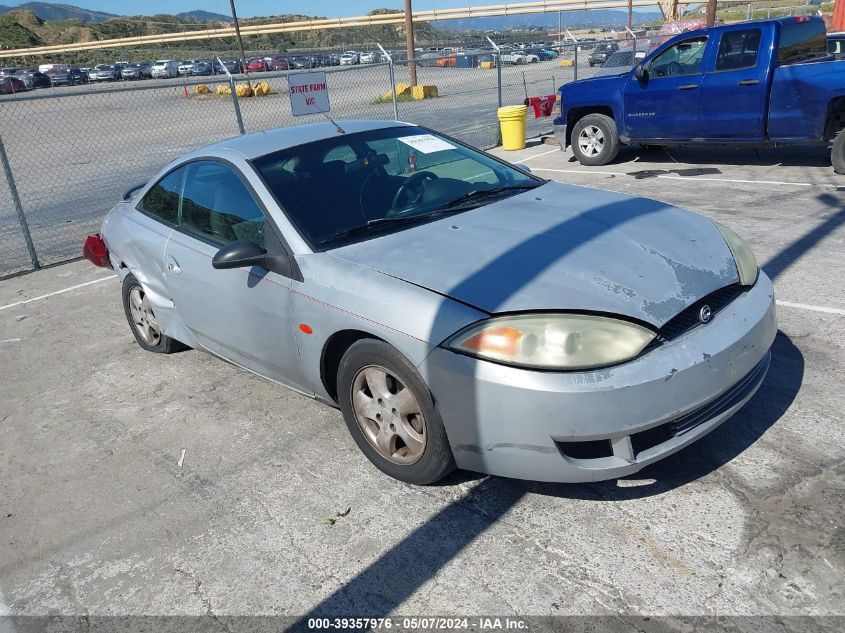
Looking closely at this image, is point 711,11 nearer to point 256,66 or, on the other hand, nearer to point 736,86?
point 736,86

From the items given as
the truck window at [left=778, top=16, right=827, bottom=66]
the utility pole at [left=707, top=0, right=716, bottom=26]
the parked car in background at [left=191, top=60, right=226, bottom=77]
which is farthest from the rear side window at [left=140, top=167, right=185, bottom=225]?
the parked car in background at [left=191, top=60, right=226, bottom=77]

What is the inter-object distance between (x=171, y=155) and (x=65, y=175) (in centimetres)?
233

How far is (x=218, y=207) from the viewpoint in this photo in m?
4.17

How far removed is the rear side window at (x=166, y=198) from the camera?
4.60 metres

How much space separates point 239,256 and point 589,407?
72.7 inches

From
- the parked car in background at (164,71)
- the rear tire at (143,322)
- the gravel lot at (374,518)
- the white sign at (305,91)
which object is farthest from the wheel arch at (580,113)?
the parked car in background at (164,71)

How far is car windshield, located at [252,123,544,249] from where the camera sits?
371cm

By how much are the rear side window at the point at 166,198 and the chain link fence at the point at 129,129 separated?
3203 mm

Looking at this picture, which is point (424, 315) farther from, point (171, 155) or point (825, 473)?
Answer: point (171, 155)

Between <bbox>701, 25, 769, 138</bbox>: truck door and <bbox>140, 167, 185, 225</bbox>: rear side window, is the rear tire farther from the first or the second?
<bbox>701, 25, 769, 138</bbox>: truck door

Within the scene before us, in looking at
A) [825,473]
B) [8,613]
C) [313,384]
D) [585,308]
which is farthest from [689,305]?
[8,613]

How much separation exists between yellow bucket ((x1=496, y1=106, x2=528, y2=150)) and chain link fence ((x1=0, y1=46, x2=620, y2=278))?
94cm

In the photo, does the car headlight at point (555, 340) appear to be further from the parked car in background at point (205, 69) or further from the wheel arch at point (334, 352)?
the parked car in background at point (205, 69)

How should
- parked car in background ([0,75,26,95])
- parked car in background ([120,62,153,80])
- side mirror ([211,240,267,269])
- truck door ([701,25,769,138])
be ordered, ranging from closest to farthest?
side mirror ([211,240,267,269])
truck door ([701,25,769,138])
parked car in background ([0,75,26,95])
parked car in background ([120,62,153,80])
